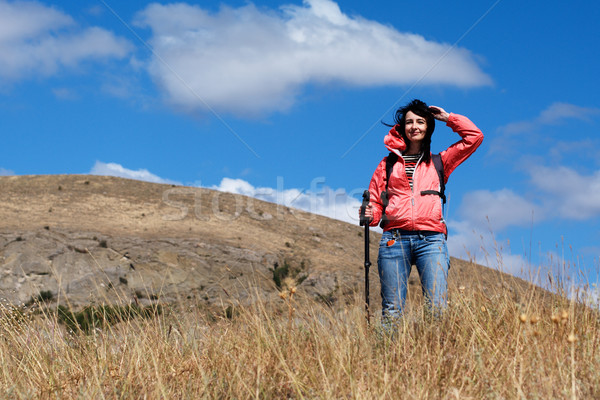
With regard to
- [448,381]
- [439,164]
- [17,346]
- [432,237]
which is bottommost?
[17,346]

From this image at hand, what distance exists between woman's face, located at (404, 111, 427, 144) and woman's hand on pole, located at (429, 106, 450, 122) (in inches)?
5.4

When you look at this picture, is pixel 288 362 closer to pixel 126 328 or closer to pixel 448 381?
pixel 448 381

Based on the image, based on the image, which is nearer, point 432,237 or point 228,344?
point 228,344

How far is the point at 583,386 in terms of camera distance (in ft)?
11.4

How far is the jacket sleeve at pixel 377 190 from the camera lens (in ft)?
18.0

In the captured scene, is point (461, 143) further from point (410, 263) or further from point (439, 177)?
point (410, 263)

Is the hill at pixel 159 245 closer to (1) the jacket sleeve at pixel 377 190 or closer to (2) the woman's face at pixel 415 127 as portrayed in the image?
(1) the jacket sleeve at pixel 377 190

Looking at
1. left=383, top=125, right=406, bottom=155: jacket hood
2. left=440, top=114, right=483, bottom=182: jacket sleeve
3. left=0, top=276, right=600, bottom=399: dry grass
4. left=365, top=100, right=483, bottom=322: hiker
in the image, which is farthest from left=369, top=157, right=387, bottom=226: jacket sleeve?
left=0, top=276, right=600, bottom=399: dry grass

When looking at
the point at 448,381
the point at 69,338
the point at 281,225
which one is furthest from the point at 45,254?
→ the point at 448,381

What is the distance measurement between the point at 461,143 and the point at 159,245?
17.2 m

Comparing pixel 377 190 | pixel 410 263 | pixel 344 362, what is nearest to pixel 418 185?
pixel 377 190

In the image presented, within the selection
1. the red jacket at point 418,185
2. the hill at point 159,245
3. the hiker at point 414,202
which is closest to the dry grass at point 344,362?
the hiker at point 414,202

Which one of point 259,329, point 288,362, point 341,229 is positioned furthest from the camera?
point 341,229

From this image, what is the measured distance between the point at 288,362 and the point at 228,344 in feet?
2.52
